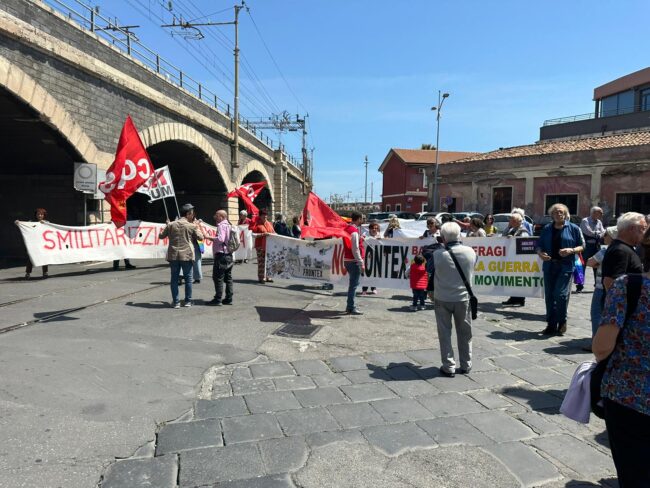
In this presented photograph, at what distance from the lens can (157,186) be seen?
10.0 metres

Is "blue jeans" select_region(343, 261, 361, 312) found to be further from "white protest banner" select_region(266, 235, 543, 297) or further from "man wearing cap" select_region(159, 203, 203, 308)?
"man wearing cap" select_region(159, 203, 203, 308)

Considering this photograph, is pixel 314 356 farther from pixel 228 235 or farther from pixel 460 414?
pixel 228 235

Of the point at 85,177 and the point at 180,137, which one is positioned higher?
the point at 180,137

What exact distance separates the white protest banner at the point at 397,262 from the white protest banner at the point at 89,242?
2.38m

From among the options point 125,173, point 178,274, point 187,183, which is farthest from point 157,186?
point 187,183

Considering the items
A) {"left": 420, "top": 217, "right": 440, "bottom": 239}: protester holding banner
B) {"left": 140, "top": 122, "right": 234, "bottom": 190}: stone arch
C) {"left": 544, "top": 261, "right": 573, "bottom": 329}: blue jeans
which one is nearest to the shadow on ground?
{"left": 420, "top": 217, "right": 440, "bottom": 239}: protester holding banner

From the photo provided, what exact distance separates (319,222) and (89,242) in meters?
6.55

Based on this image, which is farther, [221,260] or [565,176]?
[565,176]

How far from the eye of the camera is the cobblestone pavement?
9.59 feet

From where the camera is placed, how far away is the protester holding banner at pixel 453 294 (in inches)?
184

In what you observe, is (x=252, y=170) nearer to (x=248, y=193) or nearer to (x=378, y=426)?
(x=248, y=193)

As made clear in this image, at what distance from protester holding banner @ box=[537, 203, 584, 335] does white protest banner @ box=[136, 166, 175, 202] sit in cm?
771

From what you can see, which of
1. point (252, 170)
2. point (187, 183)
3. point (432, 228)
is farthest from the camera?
point (252, 170)

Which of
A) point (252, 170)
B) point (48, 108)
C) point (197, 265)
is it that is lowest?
point (197, 265)
